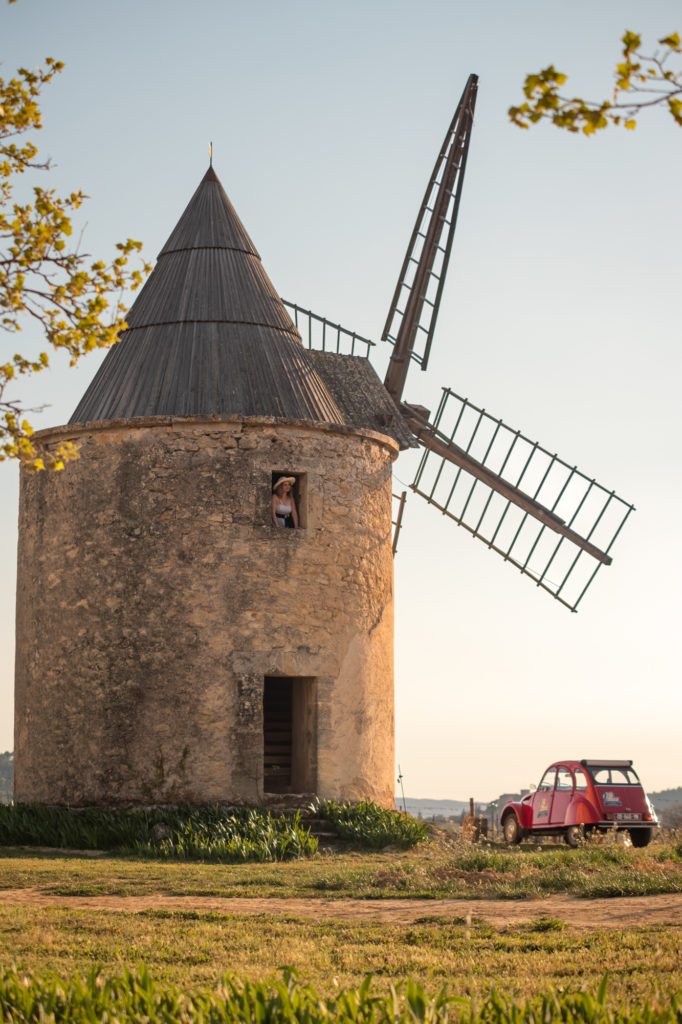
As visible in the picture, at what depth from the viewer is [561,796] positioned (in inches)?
637

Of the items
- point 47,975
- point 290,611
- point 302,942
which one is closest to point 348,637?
point 290,611

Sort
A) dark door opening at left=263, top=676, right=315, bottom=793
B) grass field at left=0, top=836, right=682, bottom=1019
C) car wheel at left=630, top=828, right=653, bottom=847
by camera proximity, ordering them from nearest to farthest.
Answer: grass field at left=0, top=836, right=682, bottom=1019, dark door opening at left=263, top=676, right=315, bottom=793, car wheel at left=630, top=828, right=653, bottom=847

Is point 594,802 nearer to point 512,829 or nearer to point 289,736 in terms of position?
point 512,829

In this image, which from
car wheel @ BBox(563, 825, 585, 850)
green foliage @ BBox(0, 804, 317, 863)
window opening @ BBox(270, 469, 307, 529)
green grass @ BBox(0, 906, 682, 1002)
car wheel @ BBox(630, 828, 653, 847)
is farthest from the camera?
window opening @ BBox(270, 469, 307, 529)

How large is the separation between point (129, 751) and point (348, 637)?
3.22 metres

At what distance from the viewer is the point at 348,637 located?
1595cm

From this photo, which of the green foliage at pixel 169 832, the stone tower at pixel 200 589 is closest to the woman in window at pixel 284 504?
the stone tower at pixel 200 589

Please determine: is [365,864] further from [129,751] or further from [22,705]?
[22,705]

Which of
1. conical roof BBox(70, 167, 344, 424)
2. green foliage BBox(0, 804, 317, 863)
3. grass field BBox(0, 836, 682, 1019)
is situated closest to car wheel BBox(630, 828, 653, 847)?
grass field BBox(0, 836, 682, 1019)

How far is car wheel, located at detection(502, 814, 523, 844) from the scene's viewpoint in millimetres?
17062

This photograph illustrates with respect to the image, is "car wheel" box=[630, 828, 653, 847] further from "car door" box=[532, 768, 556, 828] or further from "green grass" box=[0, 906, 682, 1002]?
"green grass" box=[0, 906, 682, 1002]

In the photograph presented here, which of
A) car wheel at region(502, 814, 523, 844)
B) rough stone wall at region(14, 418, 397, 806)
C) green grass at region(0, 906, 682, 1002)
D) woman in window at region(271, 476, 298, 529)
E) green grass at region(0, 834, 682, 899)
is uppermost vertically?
woman in window at region(271, 476, 298, 529)

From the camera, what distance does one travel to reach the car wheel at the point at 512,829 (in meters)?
17.1

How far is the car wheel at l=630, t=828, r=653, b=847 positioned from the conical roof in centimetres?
701
